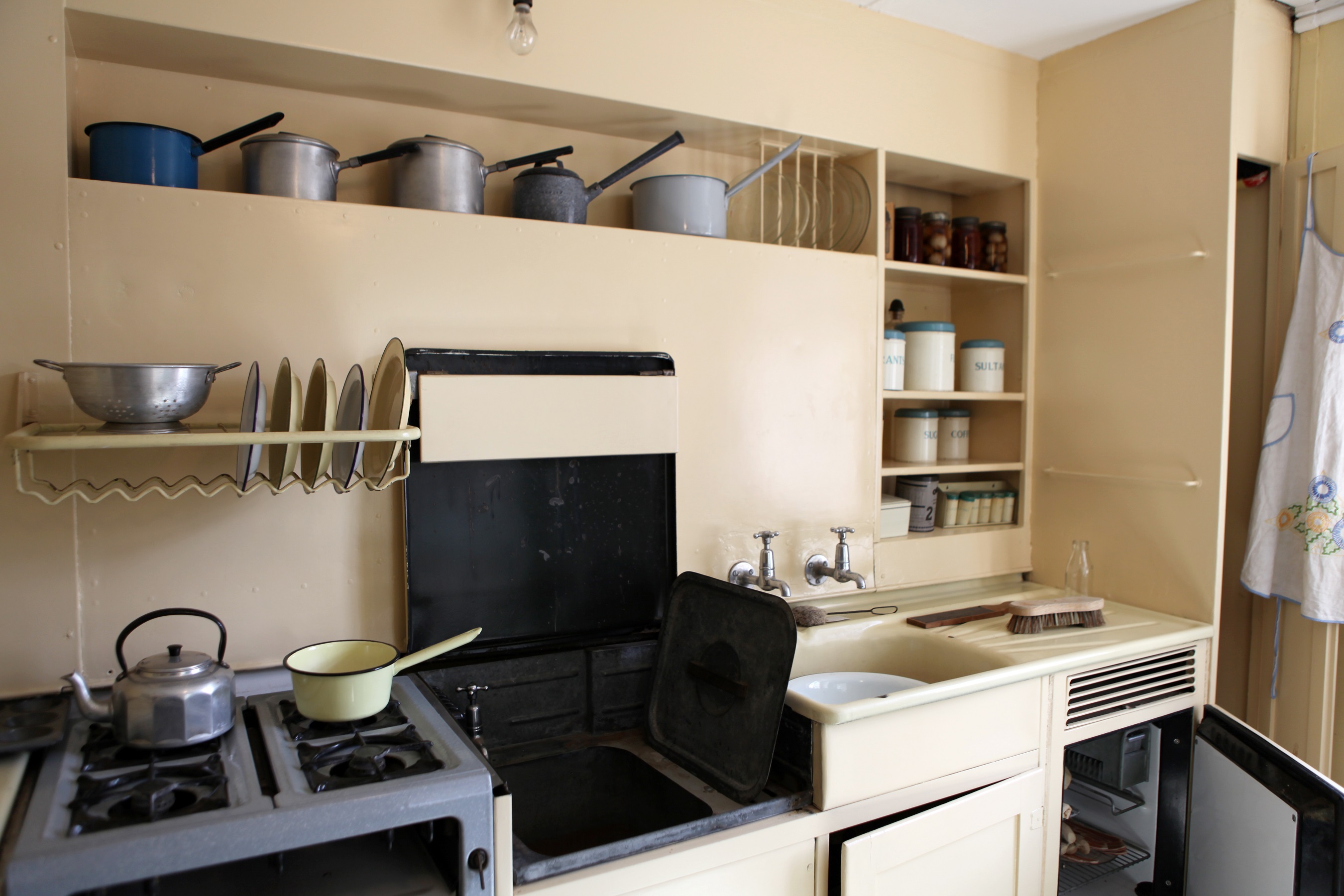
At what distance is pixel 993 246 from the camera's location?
2.35 meters

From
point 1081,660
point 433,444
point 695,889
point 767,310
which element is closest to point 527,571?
point 433,444

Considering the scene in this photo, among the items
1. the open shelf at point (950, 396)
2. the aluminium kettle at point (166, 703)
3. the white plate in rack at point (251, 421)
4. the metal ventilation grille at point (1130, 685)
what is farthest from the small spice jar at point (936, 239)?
the aluminium kettle at point (166, 703)

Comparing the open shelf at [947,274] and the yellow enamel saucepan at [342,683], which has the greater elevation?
the open shelf at [947,274]

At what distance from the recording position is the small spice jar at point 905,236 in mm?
2229

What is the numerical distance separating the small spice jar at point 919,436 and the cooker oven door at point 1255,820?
88 cm

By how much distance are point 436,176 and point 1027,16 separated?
4.85 feet

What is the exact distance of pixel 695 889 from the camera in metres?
1.27

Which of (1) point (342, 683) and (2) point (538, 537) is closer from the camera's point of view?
(1) point (342, 683)

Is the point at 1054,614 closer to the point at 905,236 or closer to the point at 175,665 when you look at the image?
the point at 905,236

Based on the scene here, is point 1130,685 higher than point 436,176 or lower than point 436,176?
lower

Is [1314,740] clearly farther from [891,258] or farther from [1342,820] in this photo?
[891,258]

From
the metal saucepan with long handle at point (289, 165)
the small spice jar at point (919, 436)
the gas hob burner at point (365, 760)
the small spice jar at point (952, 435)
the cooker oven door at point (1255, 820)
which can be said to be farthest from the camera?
the small spice jar at point (952, 435)

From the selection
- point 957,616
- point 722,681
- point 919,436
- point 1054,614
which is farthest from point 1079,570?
point 722,681

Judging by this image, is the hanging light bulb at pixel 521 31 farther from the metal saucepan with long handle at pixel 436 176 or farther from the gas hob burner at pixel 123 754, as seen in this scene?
the gas hob burner at pixel 123 754
